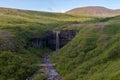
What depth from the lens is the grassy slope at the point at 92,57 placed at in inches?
2232

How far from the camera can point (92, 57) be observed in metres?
67.9

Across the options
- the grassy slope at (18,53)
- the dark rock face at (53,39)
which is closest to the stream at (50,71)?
the grassy slope at (18,53)

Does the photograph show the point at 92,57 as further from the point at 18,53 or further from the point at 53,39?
the point at 53,39

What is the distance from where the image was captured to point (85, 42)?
7806cm

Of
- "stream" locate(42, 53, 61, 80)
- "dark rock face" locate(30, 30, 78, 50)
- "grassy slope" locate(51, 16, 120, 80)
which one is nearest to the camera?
"grassy slope" locate(51, 16, 120, 80)

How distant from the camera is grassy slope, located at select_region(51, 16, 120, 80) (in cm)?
5670

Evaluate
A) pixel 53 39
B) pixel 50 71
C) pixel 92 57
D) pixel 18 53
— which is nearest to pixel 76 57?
pixel 92 57

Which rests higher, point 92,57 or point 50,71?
point 92,57

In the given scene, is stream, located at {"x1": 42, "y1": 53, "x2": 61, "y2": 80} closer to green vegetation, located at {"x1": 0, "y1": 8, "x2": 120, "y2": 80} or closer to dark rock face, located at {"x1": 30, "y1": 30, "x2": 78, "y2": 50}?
green vegetation, located at {"x1": 0, "y1": 8, "x2": 120, "y2": 80}

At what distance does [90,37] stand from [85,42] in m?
4.17

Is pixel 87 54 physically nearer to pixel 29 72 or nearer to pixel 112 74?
pixel 29 72

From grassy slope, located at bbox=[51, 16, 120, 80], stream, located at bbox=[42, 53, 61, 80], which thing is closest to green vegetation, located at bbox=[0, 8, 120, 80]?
grassy slope, located at bbox=[51, 16, 120, 80]

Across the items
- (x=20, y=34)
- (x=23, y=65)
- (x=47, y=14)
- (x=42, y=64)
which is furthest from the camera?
(x=47, y=14)

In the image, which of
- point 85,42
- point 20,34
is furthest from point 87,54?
point 20,34
